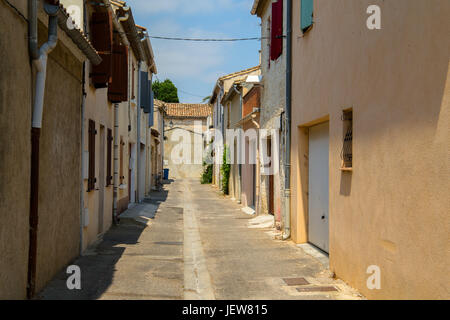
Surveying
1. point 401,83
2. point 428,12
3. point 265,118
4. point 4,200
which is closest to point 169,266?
point 4,200

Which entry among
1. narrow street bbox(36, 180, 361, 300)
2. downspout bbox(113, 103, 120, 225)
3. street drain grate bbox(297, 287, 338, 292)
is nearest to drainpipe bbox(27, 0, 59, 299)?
narrow street bbox(36, 180, 361, 300)

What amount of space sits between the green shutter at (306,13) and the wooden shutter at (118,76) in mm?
4400

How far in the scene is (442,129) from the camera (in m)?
3.88

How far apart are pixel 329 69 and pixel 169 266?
4.01 metres

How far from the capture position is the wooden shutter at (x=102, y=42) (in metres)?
8.91

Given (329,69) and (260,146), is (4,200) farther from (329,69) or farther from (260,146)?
(260,146)

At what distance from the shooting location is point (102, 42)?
9305mm

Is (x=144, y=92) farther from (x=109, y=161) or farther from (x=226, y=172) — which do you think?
(x=109, y=161)

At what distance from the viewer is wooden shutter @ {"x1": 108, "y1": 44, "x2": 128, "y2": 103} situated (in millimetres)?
10789

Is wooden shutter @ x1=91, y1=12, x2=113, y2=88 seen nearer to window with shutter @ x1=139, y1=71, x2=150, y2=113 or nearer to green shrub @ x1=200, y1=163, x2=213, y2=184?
window with shutter @ x1=139, y1=71, x2=150, y2=113

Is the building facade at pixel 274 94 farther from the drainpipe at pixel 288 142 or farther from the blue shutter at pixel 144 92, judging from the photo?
the blue shutter at pixel 144 92

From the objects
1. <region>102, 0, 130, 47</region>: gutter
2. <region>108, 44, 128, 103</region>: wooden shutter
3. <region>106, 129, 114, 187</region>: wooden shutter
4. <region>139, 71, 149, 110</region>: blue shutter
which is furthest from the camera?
<region>139, 71, 149, 110</region>: blue shutter

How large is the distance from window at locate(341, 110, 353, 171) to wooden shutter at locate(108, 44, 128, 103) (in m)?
6.06

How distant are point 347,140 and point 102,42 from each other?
5383 millimetres
